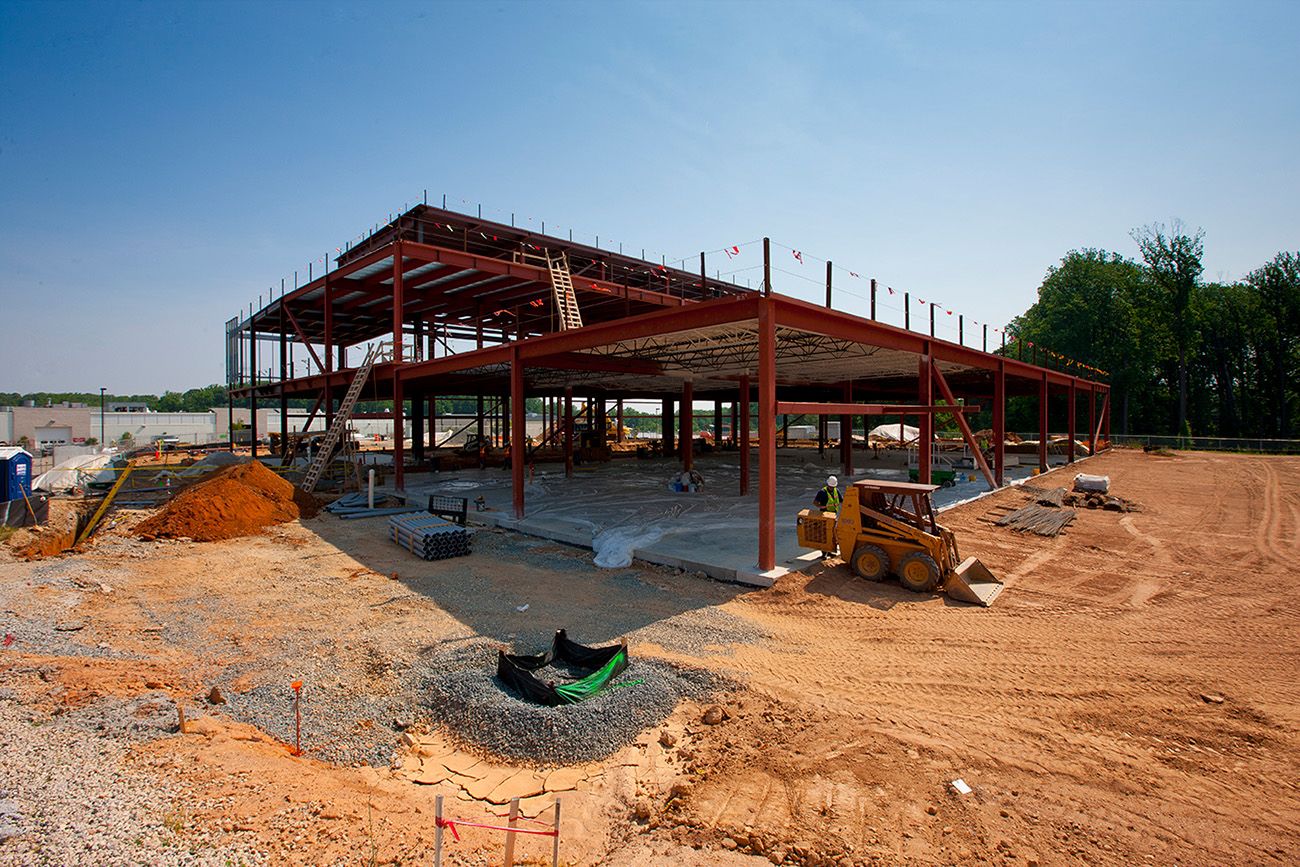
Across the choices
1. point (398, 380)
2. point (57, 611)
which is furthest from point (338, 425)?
point (57, 611)

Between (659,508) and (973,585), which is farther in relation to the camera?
(659,508)

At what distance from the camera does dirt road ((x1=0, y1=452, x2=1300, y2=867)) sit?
418 cm

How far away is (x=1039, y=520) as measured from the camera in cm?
1527

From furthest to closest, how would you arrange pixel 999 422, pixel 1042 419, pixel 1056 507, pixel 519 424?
pixel 1042 419 → pixel 999 422 → pixel 1056 507 → pixel 519 424

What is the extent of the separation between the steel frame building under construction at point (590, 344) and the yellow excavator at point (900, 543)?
4.61 ft

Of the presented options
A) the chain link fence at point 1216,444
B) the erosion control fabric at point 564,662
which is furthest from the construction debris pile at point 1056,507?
the chain link fence at point 1216,444

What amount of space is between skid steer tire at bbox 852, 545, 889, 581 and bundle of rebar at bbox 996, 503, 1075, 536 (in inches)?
282

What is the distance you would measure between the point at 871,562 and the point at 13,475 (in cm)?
2373

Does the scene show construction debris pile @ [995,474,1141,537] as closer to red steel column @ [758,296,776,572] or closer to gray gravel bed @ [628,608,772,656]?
red steel column @ [758,296,776,572]

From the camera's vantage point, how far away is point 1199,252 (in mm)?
49719

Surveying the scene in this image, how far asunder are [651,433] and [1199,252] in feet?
208

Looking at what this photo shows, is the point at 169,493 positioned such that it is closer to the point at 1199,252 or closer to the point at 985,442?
the point at 985,442

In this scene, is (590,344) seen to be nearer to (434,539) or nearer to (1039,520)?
(434,539)

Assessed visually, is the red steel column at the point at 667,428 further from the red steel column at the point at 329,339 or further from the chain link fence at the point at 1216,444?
the chain link fence at the point at 1216,444
